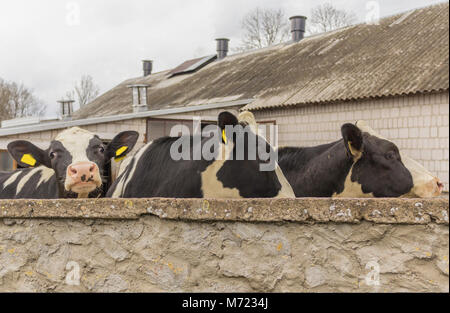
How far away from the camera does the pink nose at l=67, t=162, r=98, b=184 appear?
4801mm

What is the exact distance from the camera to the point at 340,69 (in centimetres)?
1448

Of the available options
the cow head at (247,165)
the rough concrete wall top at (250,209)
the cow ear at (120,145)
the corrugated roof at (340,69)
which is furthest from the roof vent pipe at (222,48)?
the rough concrete wall top at (250,209)

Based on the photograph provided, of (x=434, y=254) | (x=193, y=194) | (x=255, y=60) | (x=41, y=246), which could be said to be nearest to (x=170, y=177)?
(x=193, y=194)

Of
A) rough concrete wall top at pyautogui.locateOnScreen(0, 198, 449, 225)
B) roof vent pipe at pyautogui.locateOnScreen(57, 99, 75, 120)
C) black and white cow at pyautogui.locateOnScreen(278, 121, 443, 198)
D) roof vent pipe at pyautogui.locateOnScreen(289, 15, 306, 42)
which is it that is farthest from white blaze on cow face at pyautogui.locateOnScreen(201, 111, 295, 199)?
roof vent pipe at pyautogui.locateOnScreen(57, 99, 75, 120)

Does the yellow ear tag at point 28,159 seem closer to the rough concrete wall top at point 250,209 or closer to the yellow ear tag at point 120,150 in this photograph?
the yellow ear tag at point 120,150

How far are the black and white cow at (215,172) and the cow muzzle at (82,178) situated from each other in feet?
0.79

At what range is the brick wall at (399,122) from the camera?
11180 millimetres

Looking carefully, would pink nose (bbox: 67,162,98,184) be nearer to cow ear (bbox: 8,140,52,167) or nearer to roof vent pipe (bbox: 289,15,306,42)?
cow ear (bbox: 8,140,52,167)

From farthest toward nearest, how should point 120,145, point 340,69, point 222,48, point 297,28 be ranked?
point 222,48
point 297,28
point 340,69
point 120,145

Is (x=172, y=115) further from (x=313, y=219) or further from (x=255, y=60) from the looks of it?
(x=313, y=219)

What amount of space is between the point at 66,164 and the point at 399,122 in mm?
8326

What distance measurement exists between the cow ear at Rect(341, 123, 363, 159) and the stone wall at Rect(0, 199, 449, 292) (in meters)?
2.21

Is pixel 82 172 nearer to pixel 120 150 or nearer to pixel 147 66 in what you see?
pixel 120 150

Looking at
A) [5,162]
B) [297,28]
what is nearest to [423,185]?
[5,162]
